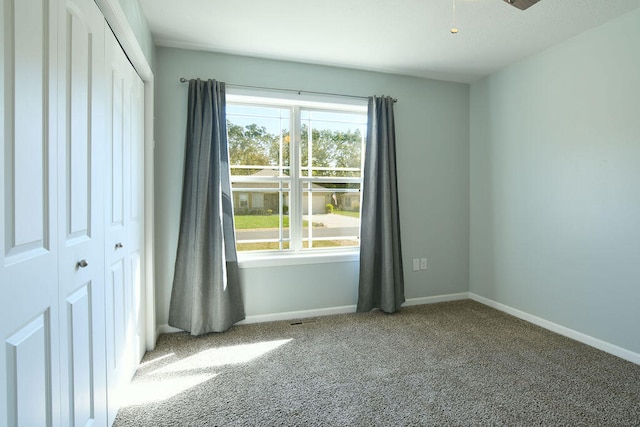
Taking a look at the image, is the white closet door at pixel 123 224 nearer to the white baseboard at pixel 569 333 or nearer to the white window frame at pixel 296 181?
the white window frame at pixel 296 181

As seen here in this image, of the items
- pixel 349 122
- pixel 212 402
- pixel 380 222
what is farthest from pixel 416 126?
pixel 212 402

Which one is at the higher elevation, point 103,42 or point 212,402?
point 103,42

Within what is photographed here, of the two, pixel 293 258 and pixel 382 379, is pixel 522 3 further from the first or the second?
pixel 293 258

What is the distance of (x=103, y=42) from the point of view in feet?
5.03

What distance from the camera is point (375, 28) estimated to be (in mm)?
2443

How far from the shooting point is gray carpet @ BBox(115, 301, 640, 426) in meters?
1.70

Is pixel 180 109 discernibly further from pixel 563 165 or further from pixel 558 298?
pixel 558 298

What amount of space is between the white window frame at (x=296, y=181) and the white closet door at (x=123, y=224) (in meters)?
0.93

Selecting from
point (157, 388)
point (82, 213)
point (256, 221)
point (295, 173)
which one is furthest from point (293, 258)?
point (82, 213)

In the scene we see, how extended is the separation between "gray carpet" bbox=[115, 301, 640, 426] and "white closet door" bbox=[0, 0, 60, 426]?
924 millimetres

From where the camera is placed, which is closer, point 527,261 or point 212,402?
point 212,402

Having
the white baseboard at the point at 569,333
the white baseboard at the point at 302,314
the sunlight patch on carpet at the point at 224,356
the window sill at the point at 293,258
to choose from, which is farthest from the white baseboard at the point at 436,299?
the sunlight patch on carpet at the point at 224,356

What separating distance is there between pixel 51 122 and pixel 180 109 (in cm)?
180

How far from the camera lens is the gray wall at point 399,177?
2.72m
